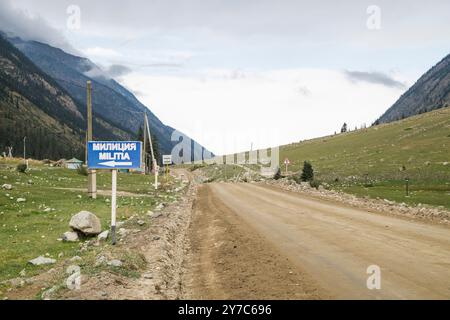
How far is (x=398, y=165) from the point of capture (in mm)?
63062

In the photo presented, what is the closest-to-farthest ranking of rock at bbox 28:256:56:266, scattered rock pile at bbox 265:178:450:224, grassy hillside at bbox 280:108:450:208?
rock at bbox 28:256:56:266, scattered rock pile at bbox 265:178:450:224, grassy hillside at bbox 280:108:450:208

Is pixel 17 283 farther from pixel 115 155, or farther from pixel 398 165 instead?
pixel 398 165

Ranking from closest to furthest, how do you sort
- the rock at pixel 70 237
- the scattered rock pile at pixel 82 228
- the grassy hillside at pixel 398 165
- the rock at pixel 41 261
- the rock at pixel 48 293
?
the rock at pixel 48 293 < the rock at pixel 41 261 < the rock at pixel 70 237 < the scattered rock pile at pixel 82 228 < the grassy hillside at pixel 398 165

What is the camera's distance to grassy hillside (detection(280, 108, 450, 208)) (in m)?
40.9

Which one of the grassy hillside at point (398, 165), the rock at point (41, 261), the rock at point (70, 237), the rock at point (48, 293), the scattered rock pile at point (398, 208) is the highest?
the grassy hillside at point (398, 165)

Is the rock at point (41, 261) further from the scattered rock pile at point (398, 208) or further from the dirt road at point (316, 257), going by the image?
the scattered rock pile at point (398, 208)

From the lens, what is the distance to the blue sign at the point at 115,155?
1407 cm

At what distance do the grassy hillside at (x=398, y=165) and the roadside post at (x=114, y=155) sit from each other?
22487 millimetres

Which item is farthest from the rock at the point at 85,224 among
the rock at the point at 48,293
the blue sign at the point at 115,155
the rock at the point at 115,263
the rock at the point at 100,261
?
the rock at the point at 48,293

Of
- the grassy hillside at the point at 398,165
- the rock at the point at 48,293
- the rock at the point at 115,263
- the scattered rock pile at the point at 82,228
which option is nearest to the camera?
the rock at the point at 48,293

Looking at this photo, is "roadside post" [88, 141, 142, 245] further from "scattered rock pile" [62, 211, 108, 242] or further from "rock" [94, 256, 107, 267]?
"scattered rock pile" [62, 211, 108, 242]

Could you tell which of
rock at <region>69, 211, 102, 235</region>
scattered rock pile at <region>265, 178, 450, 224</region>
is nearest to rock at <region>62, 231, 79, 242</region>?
rock at <region>69, 211, 102, 235</region>

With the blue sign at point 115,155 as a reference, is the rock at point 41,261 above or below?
below
